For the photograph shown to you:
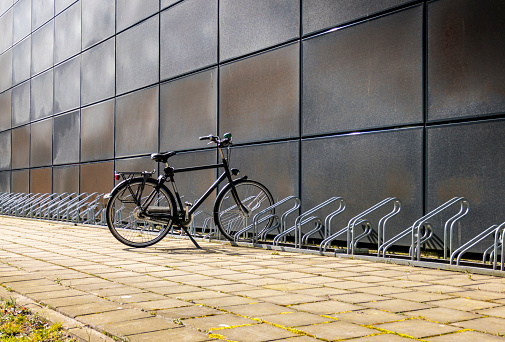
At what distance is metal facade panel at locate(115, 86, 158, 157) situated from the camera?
11.8 m

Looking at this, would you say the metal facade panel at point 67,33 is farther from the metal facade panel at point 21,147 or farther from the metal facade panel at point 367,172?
the metal facade panel at point 367,172

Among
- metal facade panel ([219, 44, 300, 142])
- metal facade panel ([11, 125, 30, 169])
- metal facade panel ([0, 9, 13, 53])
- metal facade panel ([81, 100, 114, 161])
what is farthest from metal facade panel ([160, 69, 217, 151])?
metal facade panel ([0, 9, 13, 53])

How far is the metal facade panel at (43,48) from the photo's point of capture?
55.9ft

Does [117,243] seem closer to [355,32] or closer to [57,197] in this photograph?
[355,32]

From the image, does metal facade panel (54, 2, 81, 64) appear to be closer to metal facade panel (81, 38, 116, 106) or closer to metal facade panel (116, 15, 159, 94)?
metal facade panel (81, 38, 116, 106)

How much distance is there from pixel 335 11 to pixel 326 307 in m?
5.01

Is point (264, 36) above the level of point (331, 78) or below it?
above

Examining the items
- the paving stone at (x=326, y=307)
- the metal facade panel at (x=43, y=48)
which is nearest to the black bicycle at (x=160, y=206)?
the paving stone at (x=326, y=307)

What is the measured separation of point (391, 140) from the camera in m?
6.77

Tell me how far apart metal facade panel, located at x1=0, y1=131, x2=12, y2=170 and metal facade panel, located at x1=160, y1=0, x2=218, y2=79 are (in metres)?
10.7

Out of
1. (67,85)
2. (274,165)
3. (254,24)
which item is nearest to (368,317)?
(274,165)

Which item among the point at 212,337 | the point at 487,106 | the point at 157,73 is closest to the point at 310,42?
the point at 487,106

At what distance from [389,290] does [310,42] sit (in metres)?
4.59

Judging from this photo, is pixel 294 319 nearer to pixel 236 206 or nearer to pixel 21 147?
pixel 236 206
